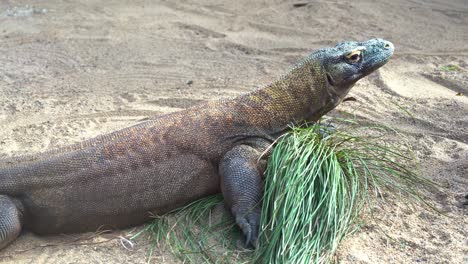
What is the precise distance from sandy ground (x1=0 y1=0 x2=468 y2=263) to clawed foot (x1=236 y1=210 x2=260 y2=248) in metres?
0.57

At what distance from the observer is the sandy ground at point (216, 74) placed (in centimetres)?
435

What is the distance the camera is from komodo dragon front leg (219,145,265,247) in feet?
14.2

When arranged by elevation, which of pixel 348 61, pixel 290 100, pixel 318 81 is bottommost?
pixel 290 100

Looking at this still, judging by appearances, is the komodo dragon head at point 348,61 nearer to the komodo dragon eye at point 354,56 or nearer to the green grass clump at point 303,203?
the komodo dragon eye at point 354,56

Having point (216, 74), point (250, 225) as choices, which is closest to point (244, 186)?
point (250, 225)

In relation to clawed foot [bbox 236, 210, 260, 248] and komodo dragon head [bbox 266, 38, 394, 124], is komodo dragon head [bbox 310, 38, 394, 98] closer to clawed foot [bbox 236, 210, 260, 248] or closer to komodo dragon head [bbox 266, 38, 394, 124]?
komodo dragon head [bbox 266, 38, 394, 124]

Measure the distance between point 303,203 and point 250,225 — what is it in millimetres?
431

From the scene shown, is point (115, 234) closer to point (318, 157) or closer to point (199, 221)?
point (199, 221)

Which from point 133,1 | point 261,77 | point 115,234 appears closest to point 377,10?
point 261,77

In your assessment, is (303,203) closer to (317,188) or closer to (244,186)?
(317,188)

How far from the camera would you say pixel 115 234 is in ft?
14.9

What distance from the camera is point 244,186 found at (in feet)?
14.5

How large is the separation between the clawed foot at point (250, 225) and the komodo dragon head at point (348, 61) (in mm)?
1263

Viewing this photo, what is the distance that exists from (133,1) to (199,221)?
6190 mm
